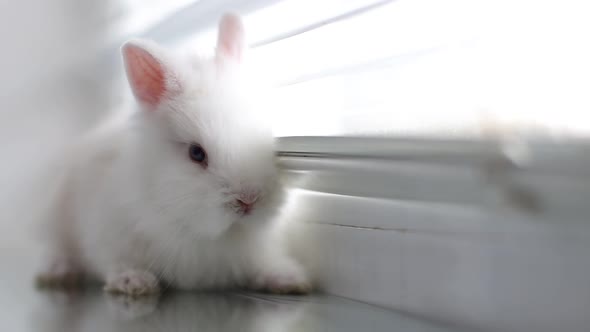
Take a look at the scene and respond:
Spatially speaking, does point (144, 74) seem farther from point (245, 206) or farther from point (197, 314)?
point (197, 314)

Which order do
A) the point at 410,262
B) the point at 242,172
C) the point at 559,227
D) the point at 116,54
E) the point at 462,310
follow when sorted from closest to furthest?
1. the point at 559,227
2. the point at 462,310
3. the point at 410,262
4. the point at 242,172
5. the point at 116,54

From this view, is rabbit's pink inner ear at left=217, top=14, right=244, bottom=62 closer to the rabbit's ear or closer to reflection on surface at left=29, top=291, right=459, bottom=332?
the rabbit's ear

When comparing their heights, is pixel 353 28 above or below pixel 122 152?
above

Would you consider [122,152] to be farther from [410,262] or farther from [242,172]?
[410,262]

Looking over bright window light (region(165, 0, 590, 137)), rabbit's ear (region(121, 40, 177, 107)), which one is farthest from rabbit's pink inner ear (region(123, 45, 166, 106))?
bright window light (region(165, 0, 590, 137))

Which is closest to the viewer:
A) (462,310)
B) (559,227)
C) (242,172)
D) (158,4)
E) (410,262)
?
(559,227)

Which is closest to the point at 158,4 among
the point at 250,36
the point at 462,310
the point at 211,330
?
the point at 250,36

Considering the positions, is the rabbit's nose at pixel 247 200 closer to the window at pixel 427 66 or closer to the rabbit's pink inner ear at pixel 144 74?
the window at pixel 427 66

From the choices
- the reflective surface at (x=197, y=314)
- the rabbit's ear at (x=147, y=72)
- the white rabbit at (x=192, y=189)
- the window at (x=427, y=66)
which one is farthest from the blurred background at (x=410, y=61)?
the reflective surface at (x=197, y=314)
